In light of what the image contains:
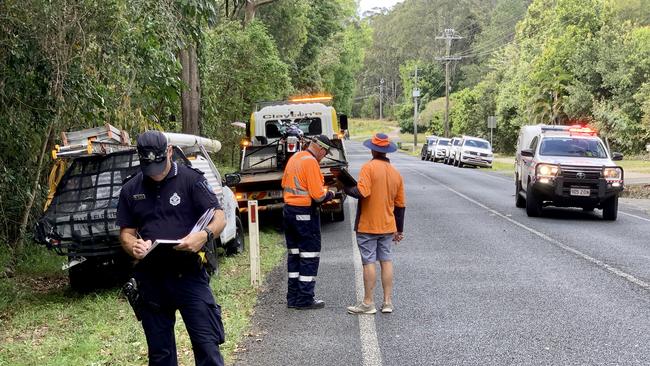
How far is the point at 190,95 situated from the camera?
16297 mm

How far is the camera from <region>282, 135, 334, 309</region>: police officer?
7.61m

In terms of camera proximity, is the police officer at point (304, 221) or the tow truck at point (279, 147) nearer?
the police officer at point (304, 221)

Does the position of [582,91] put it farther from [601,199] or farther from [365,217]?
[365,217]

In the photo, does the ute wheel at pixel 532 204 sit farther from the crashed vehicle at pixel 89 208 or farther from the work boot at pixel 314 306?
the crashed vehicle at pixel 89 208

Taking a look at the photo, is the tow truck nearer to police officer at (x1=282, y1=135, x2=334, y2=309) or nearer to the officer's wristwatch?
police officer at (x1=282, y1=135, x2=334, y2=309)

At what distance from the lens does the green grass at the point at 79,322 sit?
19.6ft

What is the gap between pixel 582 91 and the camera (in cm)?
4412

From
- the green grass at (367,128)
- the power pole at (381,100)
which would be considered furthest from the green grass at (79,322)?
the power pole at (381,100)

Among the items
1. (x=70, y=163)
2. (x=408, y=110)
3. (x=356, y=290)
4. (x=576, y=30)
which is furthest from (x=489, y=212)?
(x=408, y=110)

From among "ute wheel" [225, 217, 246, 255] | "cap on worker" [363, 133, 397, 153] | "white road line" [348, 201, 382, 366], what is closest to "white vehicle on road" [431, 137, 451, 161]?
"ute wheel" [225, 217, 246, 255]

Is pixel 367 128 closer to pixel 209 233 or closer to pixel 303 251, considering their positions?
pixel 303 251

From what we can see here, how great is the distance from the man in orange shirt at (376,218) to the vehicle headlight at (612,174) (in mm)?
9197

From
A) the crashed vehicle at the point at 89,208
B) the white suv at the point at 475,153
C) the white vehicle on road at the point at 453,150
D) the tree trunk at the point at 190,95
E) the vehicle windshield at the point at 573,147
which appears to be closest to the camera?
the crashed vehicle at the point at 89,208

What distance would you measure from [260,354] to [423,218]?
1006cm
